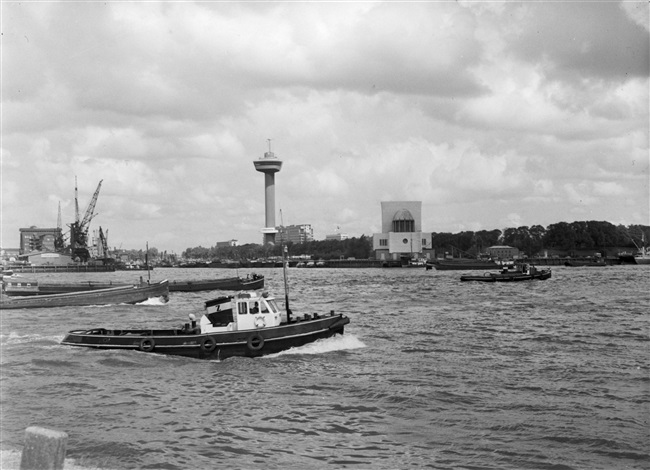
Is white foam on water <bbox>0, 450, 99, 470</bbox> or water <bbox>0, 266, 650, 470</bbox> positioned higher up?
white foam on water <bbox>0, 450, 99, 470</bbox>

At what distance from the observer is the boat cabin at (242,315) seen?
106ft

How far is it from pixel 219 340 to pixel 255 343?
1.75 meters

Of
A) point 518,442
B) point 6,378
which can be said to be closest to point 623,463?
point 518,442

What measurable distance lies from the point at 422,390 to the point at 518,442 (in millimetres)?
6481

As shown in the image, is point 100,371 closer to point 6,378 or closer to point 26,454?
point 6,378

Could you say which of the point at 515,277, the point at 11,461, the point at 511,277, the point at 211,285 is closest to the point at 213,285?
the point at 211,285

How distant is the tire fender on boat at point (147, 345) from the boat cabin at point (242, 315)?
8.29ft

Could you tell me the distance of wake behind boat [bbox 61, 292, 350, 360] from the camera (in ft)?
104

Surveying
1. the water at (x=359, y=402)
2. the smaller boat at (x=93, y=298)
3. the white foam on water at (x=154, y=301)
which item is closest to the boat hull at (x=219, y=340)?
the water at (x=359, y=402)

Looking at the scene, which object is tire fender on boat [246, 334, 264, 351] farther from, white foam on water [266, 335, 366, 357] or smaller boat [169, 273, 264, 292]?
smaller boat [169, 273, 264, 292]

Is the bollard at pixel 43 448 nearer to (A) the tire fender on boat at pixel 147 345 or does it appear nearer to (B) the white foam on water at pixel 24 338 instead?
(A) the tire fender on boat at pixel 147 345

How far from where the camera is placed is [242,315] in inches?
1264

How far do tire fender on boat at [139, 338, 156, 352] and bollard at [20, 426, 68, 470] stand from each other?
85.3ft

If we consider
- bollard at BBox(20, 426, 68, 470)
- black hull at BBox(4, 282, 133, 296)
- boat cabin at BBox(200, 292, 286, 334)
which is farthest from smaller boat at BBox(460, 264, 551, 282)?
bollard at BBox(20, 426, 68, 470)
